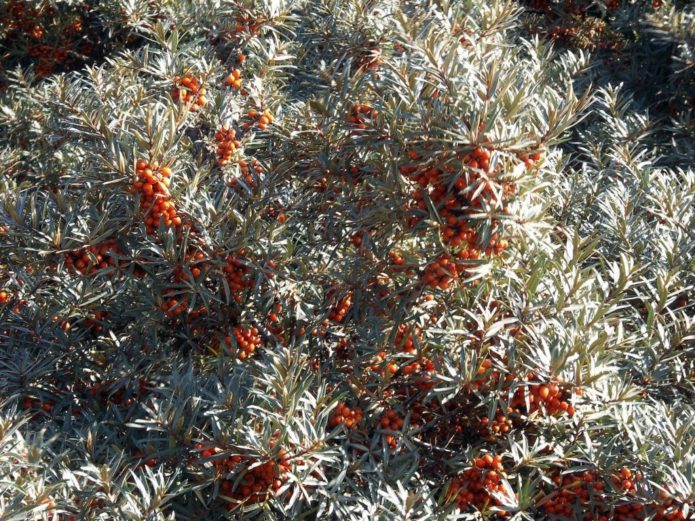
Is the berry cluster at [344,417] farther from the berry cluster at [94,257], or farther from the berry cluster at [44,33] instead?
the berry cluster at [44,33]

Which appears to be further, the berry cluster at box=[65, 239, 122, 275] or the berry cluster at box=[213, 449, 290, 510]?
the berry cluster at box=[65, 239, 122, 275]

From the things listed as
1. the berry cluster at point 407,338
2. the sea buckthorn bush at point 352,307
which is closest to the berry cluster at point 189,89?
the sea buckthorn bush at point 352,307

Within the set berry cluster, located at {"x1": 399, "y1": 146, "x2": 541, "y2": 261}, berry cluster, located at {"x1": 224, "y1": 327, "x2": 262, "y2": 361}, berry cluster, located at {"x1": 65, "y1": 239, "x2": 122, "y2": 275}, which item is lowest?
berry cluster, located at {"x1": 224, "y1": 327, "x2": 262, "y2": 361}

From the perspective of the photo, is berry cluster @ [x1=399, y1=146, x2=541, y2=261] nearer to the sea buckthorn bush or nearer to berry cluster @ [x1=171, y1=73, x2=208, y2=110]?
the sea buckthorn bush

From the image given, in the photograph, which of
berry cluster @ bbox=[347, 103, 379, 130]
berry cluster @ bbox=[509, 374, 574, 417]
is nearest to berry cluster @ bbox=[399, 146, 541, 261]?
berry cluster @ bbox=[347, 103, 379, 130]

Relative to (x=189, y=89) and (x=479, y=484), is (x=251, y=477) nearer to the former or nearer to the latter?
(x=479, y=484)

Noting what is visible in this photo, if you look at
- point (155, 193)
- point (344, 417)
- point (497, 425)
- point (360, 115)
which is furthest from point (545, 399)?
point (155, 193)

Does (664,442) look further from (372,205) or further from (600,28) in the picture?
(600,28)

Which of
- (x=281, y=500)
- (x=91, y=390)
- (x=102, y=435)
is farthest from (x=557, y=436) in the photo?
(x=91, y=390)
